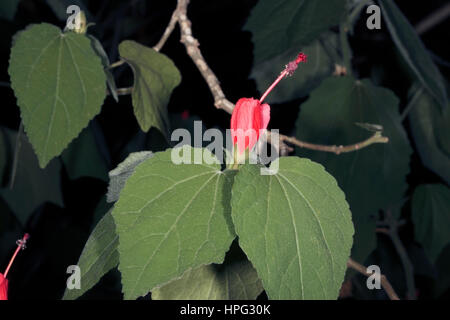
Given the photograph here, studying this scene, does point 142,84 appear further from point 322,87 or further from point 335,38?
point 335,38

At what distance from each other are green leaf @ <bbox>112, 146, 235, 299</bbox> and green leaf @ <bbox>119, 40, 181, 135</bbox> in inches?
6.6

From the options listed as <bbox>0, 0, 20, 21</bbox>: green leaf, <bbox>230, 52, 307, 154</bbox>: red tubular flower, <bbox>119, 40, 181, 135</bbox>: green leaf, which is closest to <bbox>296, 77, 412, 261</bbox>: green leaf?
<bbox>119, 40, 181, 135</bbox>: green leaf

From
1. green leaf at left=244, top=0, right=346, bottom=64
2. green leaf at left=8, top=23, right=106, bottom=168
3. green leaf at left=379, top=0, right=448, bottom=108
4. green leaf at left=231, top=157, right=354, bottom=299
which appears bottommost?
green leaf at left=231, top=157, right=354, bottom=299

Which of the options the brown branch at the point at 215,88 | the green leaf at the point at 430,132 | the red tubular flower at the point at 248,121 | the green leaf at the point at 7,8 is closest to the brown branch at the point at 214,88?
the brown branch at the point at 215,88

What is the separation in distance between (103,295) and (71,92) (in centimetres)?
53

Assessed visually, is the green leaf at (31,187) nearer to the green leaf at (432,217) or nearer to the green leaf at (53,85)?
the green leaf at (53,85)

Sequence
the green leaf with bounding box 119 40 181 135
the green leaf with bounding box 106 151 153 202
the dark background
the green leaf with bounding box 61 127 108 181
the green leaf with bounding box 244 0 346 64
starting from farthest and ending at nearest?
the dark background → the green leaf with bounding box 61 127 108 181 → the green leaf with bounding box 244 0 346 64 → the green leaf with bounding box 119 40 181 135 → the green leaf with bounding box 106 151 153 202

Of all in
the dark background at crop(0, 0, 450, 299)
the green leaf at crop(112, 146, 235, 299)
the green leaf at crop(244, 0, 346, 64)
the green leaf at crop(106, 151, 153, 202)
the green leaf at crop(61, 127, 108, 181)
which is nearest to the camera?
the green leaf at crop(112, 146, 235, 299)

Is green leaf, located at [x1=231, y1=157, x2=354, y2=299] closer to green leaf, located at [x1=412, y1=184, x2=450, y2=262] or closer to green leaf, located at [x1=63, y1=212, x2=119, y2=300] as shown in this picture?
green leaf, located at [x1=63, y1=212, x2=119, y2=300]

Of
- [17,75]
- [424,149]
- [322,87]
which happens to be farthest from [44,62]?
[424,149]

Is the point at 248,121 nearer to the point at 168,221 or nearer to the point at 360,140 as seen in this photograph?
the point at 168,221

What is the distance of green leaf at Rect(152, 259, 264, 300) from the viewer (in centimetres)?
52

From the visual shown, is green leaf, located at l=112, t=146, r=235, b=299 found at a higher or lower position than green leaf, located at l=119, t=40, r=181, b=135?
lower

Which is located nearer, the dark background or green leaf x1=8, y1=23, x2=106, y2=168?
green leaf x1=8, y1=23, x2=106, y2=168
